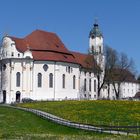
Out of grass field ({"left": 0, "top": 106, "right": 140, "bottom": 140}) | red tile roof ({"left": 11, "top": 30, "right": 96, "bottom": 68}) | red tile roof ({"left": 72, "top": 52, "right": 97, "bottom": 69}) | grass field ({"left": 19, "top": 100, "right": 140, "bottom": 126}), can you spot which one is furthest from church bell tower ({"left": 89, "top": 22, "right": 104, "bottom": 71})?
grass field ({"left": 0, "top": 106, "right": 140, "bottom": 140})

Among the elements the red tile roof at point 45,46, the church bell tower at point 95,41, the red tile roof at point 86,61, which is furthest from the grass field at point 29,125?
the church bell tower at point 95,41

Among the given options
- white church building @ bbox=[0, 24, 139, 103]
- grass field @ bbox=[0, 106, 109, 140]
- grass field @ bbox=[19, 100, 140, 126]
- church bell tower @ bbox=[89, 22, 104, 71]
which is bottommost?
grass field @ bbox=[0, 106, 109, 140]

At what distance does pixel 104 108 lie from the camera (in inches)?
2430

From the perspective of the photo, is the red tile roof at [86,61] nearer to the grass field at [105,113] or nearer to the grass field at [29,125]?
the grass field at [105,113]

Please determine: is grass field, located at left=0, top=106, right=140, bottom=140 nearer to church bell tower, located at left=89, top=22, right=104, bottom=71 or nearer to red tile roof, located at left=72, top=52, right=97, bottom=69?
red tile roof, located at left=72, top=52, right=97, bottom=69

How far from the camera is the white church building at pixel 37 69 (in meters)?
91.8

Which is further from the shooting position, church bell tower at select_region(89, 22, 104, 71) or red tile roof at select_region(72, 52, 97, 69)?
church bell tower at select_region(89, 22, 104, 71)

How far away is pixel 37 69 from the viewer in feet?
307

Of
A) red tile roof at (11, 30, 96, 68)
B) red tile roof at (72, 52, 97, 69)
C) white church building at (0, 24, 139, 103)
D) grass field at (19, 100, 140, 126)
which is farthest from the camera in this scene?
red tile roof at (72, 52, 97, 69)

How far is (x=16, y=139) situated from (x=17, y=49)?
66.0 metres

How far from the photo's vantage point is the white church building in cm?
9175

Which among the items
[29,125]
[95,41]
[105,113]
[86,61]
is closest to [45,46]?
[86,61]

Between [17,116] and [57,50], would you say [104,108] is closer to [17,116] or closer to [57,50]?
[17,116]

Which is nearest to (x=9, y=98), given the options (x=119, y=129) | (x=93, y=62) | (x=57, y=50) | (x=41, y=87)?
(x=41, y=87)
